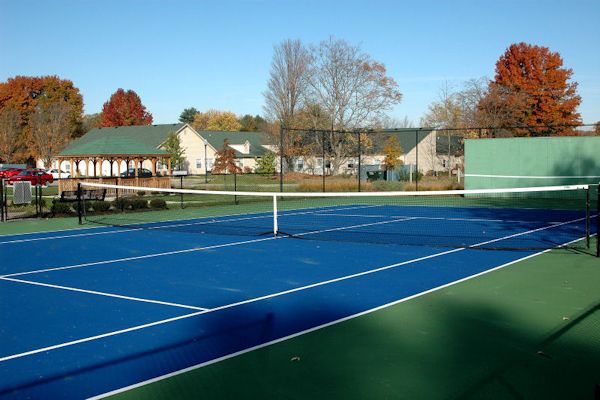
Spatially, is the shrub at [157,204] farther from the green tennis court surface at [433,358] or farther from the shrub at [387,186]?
the green tennis court surface at [433,358]

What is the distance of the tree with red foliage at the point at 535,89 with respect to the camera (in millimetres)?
62312

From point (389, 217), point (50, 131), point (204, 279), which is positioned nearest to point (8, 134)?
point (50, 131)

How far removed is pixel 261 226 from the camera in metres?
20.3

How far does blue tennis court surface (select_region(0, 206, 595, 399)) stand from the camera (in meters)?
6.95

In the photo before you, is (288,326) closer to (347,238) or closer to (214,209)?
(347,238)

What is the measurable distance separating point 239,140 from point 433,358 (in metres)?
79.8

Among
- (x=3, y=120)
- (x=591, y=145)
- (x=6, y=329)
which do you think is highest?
(x=3, y=120)

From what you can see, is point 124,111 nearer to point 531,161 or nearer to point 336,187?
point 336,187

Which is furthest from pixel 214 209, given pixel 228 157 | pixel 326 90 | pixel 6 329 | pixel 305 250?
pixel 228 157

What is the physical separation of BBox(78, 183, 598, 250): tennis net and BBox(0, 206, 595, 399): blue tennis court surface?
0.42 ft

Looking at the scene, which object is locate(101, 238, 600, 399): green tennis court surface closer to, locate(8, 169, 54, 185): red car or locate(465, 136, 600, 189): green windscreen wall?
locate(465, 136, 600, 189): green windscreen wall

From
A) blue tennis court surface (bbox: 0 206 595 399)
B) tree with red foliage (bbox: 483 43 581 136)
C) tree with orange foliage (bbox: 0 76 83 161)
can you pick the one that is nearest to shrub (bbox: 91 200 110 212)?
blue tennis court surface (bbox: 0 206 595 399)

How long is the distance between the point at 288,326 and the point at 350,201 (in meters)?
23.9

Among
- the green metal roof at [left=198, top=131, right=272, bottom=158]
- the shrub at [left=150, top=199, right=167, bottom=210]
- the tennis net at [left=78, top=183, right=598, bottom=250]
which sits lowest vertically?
Answer: the tennis net at [left=78, top=183, right=598, bottom=250]
